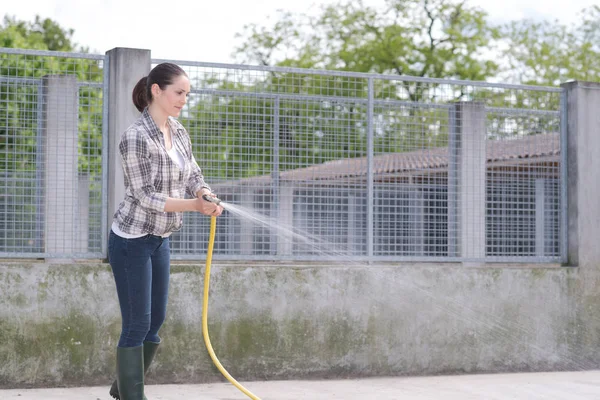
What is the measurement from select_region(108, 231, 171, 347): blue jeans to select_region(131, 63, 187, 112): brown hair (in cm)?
78

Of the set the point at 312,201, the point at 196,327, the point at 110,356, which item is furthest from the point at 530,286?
the point at 110,356

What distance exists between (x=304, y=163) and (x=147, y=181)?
3083 millimetres

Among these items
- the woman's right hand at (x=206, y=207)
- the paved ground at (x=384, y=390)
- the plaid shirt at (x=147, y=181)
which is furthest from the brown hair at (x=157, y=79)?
the paved ground at (x=384, y=390)

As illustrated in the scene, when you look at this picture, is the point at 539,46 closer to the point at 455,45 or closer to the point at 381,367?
the point at 455,45

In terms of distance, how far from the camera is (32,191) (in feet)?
22.7

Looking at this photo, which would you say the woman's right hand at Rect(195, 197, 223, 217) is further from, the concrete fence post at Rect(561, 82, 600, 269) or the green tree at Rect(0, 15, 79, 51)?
the green tree at Rect(0, 15, 79, 51)

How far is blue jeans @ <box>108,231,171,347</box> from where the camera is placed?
4.46 m

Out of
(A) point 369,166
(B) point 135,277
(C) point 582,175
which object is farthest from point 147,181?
(C) point 582,175

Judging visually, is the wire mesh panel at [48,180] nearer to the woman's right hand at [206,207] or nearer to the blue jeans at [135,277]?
the blue jeans at [135,277]

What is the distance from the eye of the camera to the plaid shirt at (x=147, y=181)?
14.5 feet

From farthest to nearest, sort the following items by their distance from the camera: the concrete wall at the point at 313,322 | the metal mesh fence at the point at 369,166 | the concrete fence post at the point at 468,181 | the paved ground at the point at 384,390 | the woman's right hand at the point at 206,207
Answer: the concrete fence post at the point at 468,181
the metal mesh fence at the point at 369,166
the concrete wall at the point at 313,322
the paved ground at the point at 384,390
the woman's right hand at the point at 206,207

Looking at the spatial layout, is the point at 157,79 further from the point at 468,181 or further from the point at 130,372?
the point at 468,181

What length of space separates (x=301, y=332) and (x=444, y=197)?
2.08m

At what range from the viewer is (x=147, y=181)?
443 cm
